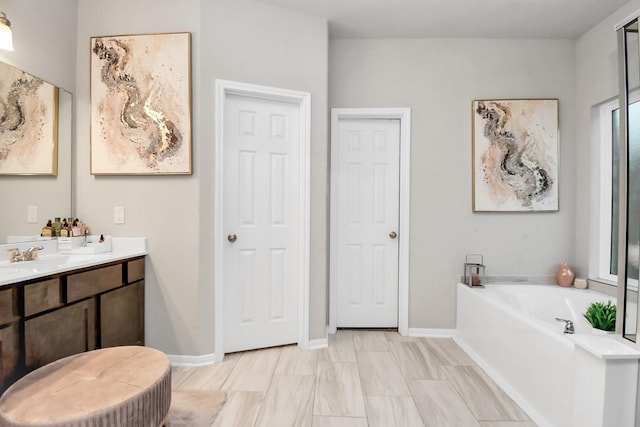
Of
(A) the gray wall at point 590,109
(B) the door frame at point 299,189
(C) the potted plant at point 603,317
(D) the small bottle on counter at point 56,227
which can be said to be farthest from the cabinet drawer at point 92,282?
(A) the gray wall at point 590,109

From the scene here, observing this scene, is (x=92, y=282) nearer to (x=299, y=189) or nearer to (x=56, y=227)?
(x=56, y=227)

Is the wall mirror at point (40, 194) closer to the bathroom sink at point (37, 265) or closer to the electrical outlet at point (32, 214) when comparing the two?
the electrical outlet at point (32, 214)

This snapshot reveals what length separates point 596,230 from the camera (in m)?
2.71

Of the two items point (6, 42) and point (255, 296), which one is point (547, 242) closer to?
point (255, 296)

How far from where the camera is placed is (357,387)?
2010 millimetres

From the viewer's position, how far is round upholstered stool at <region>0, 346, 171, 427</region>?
1078mm

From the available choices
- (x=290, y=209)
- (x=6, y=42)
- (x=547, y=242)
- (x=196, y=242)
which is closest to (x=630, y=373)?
(x=547, y=242)

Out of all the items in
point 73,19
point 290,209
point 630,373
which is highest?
point 73,19

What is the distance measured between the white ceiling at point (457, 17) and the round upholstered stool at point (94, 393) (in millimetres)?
2574

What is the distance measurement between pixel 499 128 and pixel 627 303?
2.00m

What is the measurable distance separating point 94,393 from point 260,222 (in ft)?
5.03

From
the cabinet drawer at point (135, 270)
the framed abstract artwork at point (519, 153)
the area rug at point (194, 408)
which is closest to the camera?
the area rug at point (194, 408)

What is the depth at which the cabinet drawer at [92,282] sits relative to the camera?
1.70m

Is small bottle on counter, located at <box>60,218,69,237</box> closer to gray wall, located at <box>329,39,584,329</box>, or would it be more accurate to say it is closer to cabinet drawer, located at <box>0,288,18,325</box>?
cabinet drawer, located at <box>0,288,18,325</box>
